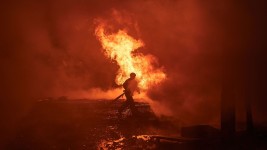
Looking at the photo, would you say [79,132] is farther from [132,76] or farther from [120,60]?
[120,60]

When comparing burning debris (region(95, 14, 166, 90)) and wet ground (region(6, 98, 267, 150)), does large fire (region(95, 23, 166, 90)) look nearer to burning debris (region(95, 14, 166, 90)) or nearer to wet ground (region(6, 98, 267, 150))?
burning debris (region(95, 14, 166, 90))

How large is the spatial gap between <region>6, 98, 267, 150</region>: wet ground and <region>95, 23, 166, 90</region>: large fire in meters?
1.43

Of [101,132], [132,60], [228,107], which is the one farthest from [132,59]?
[228,107]

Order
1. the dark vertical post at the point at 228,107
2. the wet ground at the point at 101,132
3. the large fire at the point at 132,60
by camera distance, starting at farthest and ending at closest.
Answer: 1. the large fire at the point at 132,60
2. the wet ground at the point at 101,132
3. the dark vertical post at the point at 228,107

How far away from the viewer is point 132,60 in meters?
19.1

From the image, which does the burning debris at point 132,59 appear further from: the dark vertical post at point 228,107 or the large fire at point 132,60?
the dark vertical post at point 228,107

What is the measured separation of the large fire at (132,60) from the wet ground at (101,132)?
1433 millimetres

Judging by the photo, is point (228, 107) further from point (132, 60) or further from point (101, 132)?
point (132, 60)

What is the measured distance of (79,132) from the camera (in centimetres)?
1358

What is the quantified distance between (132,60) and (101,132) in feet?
20.7

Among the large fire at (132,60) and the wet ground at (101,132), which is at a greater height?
the large fire at (132,60)

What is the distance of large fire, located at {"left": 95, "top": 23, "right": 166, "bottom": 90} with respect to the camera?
19172 millimetres

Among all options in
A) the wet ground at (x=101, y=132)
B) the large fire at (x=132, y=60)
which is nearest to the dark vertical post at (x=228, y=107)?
the wet ground at (x=101, y=132)

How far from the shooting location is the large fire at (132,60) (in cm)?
1917
